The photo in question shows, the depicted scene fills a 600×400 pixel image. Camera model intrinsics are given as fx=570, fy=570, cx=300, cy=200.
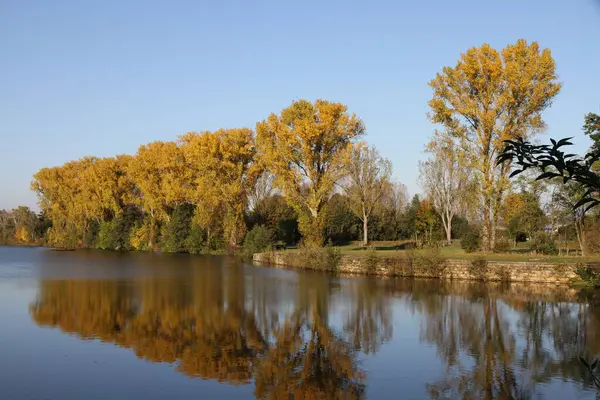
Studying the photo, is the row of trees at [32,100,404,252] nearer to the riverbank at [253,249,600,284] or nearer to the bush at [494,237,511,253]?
the riverbank at [253,249,600,284]

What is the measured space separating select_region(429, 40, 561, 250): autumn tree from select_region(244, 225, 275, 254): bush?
1594cm

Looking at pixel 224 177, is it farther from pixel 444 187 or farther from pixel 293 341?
pixel 293 341

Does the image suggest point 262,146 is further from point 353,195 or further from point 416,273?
point 416,273

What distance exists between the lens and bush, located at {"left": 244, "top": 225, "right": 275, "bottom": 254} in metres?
40.4

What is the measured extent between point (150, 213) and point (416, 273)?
33.5 meters

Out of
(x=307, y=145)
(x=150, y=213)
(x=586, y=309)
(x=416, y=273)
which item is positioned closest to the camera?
(x=586, y=309)

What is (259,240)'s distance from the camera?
4056cm

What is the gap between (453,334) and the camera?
13820 millimetres

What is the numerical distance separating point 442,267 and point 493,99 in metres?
9.46

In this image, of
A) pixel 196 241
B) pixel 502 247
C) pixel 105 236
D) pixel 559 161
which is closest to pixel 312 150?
pixel 502 247

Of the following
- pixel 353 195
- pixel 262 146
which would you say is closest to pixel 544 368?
pixel 262 146

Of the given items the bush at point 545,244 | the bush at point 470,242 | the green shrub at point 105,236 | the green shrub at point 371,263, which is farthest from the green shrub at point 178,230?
the bush at point 545,244

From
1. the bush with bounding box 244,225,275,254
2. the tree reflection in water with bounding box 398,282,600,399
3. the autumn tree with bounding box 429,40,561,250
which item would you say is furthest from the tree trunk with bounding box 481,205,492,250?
the bush with bounding box 244,225,275,254

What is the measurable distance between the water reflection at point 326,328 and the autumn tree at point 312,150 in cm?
1278
